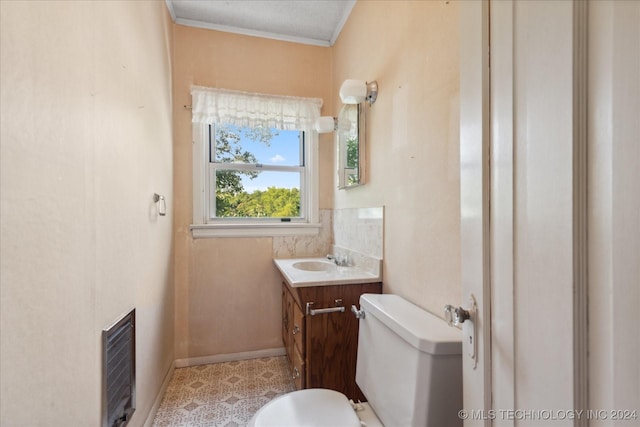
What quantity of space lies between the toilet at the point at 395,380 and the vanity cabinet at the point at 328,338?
34 cm

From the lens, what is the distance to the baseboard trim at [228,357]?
7.23ft

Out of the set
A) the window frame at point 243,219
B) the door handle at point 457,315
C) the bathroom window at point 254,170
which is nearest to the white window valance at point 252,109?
the bathroom window at point 254,170

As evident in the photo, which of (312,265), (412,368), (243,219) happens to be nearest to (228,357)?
(312,265)

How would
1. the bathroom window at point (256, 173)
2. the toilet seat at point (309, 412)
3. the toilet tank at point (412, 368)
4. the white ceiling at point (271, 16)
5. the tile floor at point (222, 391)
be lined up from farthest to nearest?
the bathroom window at point (256, 173)
the white ceiling at point (271, 16)
the tile floor at point (222, 391)
the toilet seat at point (309, 412)
the toilet tank at point (412, 368)

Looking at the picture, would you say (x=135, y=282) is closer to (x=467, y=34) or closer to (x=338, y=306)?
(x=338, y=306)

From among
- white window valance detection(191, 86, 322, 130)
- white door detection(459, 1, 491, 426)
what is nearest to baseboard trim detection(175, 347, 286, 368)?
white window valance detection(191, 86, 322, 130)

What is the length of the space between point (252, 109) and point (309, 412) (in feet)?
6.65

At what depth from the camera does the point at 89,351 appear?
0.94 m

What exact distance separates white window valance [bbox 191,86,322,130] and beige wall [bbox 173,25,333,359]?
0.34 feet

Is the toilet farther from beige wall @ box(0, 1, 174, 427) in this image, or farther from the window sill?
the window sill

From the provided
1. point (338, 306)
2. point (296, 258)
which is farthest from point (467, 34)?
point (296, 258)

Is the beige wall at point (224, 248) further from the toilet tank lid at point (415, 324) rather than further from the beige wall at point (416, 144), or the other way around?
the toilet tank lid at point (415, 324)

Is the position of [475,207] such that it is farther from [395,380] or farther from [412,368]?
[395,380]

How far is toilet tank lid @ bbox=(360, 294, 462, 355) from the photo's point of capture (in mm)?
846
